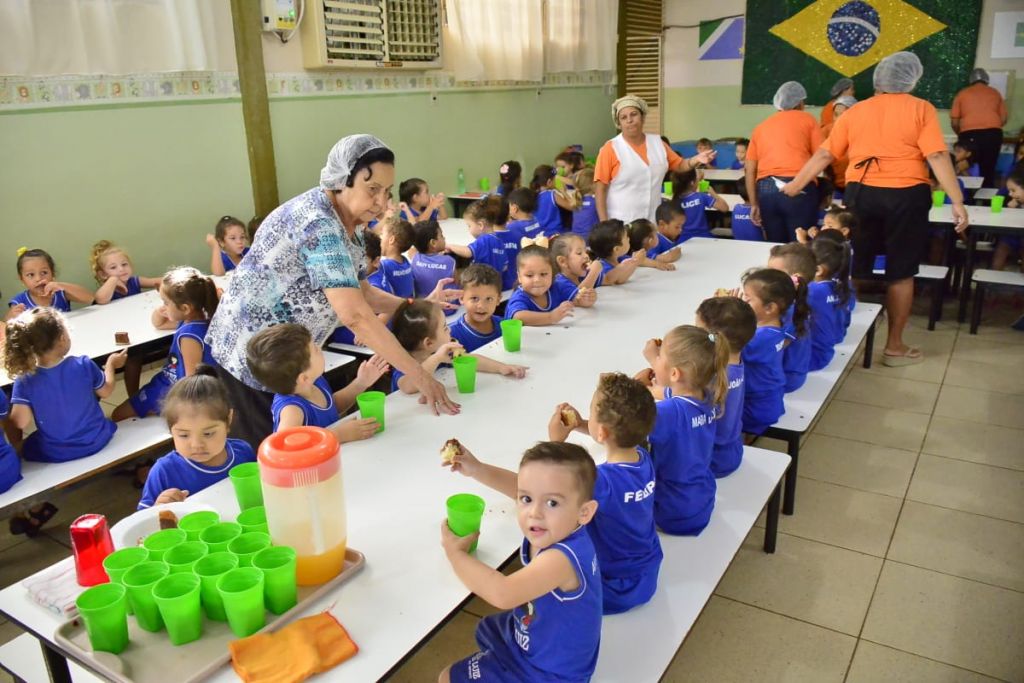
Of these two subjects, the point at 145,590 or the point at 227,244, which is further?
the point at 227,244

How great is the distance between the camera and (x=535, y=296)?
142 inches

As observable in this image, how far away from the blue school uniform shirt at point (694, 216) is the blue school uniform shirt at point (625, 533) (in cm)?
427

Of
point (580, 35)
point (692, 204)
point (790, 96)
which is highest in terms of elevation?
point (580, 35)

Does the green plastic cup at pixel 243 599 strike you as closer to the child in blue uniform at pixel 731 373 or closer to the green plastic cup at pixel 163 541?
the green plastic cup at pixel 163 541

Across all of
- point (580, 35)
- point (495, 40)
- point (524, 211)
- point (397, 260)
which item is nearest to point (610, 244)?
point (397, 260)

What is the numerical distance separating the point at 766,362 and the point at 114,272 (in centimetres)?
352

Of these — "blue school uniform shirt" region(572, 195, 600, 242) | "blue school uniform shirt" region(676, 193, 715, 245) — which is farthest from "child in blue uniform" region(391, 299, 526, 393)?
"blue school uniform shirt" region(676, 193, 715, 245)

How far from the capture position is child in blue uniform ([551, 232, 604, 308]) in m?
3.77

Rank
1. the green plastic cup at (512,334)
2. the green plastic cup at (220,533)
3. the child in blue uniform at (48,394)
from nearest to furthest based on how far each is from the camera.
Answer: the green plastic cup at (220,533) < the child in blue uniform at (48,394) < the green plastic cup at (512,334)

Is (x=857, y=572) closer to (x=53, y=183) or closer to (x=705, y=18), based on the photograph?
(x=53, y=183)

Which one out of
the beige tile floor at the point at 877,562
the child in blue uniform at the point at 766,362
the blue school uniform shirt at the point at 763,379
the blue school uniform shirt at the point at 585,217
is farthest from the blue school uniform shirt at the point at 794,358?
the blue school uniform shirt at the point at 585,217

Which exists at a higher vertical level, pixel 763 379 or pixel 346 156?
pixel 346 156

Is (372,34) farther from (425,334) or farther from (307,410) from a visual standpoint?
(307,410)

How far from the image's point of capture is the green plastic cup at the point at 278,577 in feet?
4.82
